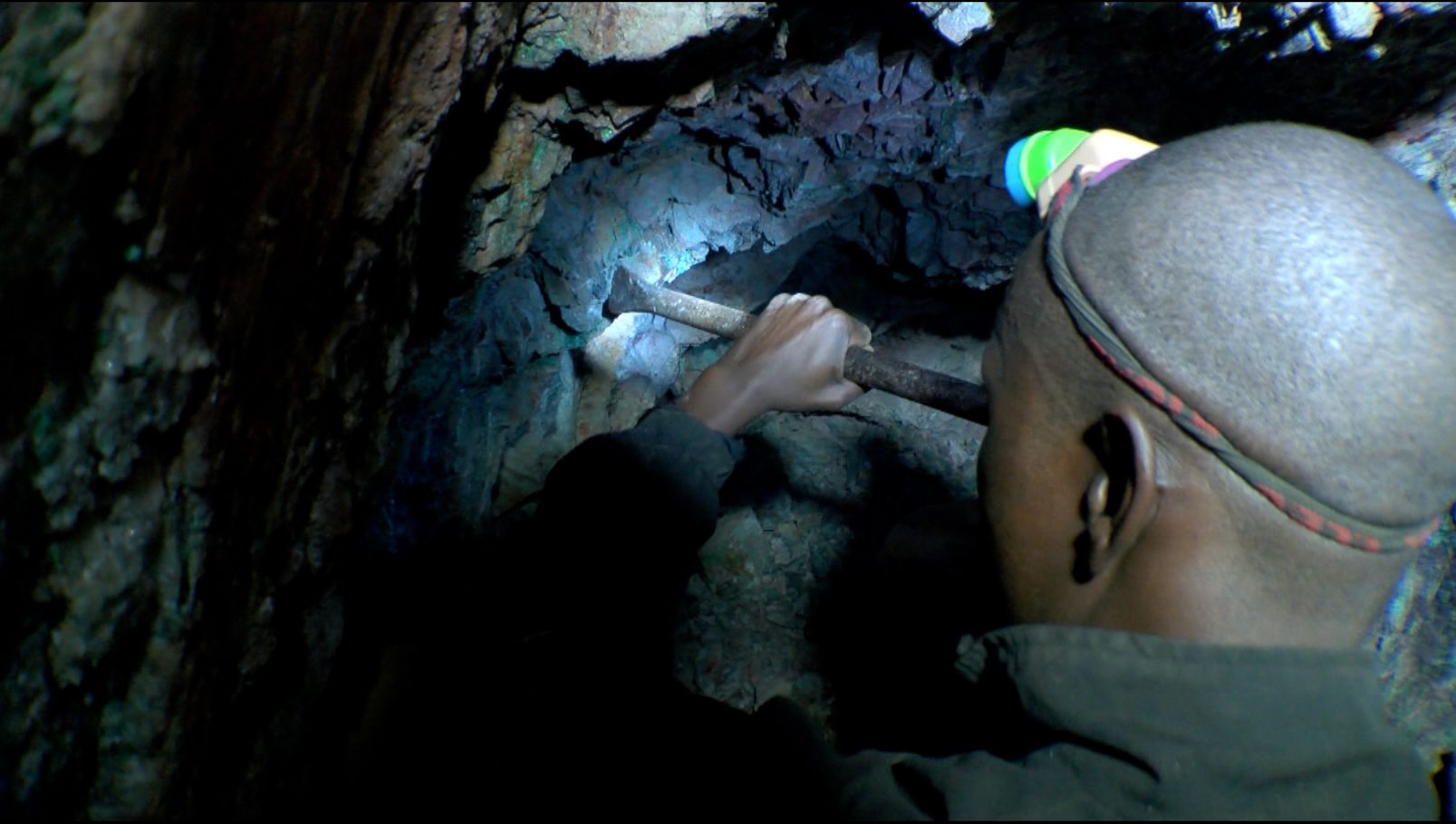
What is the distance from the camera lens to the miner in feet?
2.53

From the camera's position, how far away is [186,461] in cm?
75

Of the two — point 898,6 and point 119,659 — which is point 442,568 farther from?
point 898,6

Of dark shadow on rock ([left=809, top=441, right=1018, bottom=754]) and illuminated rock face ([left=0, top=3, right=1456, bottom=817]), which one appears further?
dark shadow on rock ([left=809, top=441, right=1018, bottom=754])

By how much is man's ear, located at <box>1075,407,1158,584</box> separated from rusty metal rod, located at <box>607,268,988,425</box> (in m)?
0.30

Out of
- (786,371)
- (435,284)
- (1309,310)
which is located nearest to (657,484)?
(786,371)

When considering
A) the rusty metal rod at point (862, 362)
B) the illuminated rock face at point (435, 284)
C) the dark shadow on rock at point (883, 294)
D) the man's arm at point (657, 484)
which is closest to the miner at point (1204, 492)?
the rusty metal rod at point (862, 362)

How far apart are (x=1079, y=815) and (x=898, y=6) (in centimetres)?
136

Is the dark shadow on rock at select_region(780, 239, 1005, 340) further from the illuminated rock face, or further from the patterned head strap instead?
A: the patterned head strap

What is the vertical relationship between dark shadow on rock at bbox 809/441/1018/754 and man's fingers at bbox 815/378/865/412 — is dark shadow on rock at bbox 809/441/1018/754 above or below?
below

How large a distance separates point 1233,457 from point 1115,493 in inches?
5.0

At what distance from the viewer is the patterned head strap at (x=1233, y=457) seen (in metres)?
0.81

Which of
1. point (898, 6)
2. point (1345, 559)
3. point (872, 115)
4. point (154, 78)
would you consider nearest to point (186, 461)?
point (154, 78)

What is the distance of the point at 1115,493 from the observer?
0.91 metres

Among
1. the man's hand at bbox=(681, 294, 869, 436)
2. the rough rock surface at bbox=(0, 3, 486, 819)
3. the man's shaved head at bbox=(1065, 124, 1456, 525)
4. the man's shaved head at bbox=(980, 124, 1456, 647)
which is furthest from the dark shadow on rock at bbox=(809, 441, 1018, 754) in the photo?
the rough rock surface at bbox=(0, 3, 486, 819)
